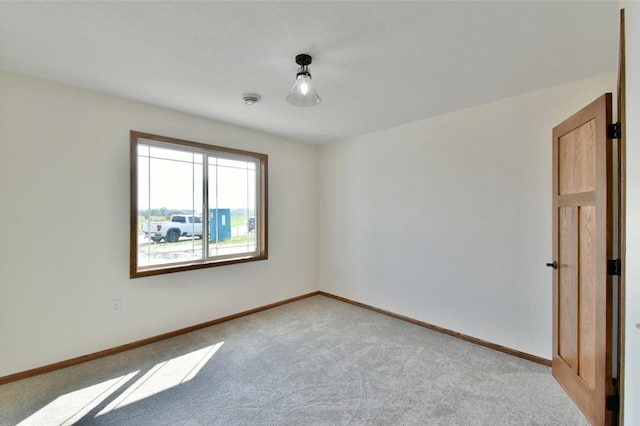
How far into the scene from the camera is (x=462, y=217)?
315 centimetres

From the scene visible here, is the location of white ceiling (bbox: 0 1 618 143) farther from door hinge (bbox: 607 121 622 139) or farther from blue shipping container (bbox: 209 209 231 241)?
blue shipping container (bbox: 209 209 231 241)

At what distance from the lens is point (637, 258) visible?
113 centimetres

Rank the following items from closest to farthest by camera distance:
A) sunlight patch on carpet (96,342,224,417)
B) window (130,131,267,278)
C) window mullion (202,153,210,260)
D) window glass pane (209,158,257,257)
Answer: sunlight patch on carpet (96,342,224,417), window (130,131,267,278), window mullion (202,153,210,260), window glass pane (209,158,257,257)

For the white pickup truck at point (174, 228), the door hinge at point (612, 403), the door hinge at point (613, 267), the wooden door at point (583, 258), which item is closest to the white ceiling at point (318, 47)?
the wooden door at point (583, 258)

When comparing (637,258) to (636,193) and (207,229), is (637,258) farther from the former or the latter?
(207,229)

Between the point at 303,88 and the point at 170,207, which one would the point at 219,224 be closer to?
the point at 170,207

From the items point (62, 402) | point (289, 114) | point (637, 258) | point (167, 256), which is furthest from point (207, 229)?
point (637, 258)

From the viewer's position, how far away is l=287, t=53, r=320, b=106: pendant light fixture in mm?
1983

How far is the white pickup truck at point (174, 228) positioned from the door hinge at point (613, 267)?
362 centimetres

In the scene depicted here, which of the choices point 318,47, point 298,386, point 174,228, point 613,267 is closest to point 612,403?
point 613,267

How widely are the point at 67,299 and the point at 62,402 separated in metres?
0.86

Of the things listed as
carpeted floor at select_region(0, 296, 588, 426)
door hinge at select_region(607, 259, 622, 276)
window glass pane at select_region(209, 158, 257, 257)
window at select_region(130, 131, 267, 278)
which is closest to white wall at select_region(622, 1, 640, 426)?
door hinge at select_region(607, 259, 622, 276)

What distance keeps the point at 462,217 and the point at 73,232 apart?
149 inches

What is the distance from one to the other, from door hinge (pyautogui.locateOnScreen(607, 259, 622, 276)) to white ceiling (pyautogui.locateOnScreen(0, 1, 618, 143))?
1.40 meters
